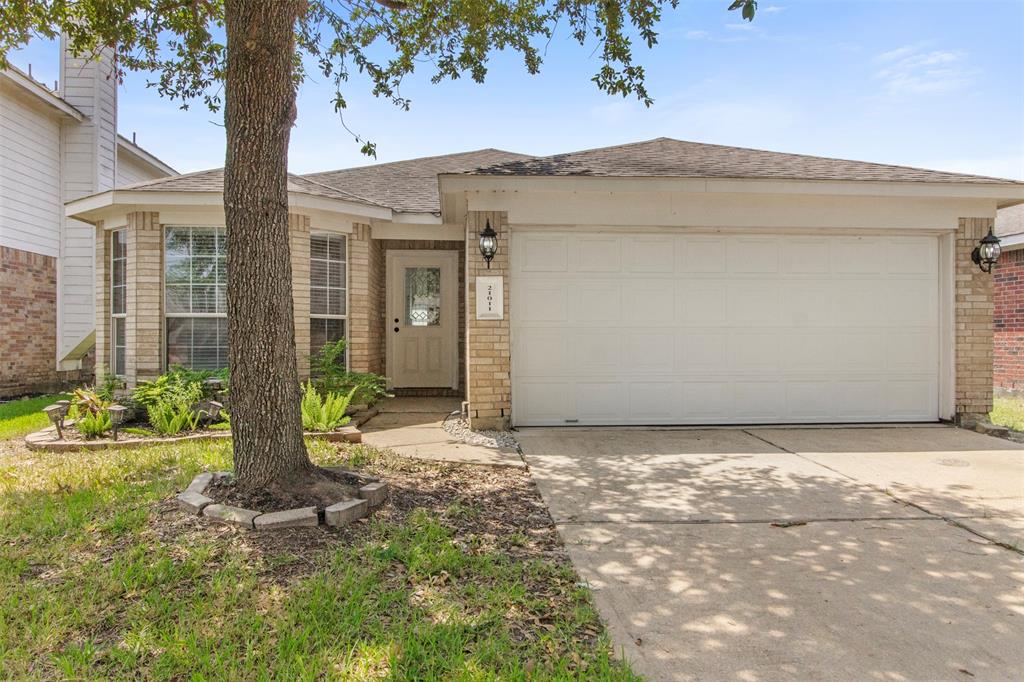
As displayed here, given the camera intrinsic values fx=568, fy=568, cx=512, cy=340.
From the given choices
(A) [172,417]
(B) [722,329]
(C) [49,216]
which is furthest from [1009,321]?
(C) [49,216]

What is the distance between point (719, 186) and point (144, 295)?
7178 mm

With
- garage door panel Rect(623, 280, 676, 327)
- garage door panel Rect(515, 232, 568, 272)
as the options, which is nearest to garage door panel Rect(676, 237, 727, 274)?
garage door panel Rect(623, 280, 676, 327)

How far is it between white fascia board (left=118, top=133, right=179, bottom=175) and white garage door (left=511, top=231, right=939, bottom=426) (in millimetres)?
10152

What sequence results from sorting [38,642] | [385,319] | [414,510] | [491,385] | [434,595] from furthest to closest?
[385,319]
[491,385]
[414,510]
[434,595]
[38,642]

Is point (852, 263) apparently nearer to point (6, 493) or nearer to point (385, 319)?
point (385, 319)

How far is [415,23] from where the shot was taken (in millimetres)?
6676

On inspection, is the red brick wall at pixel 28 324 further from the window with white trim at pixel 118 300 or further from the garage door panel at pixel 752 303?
the garage door panel at pixel 752 303

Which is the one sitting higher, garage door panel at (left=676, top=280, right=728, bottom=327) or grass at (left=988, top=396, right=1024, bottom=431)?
garage door panel at (left=676, top=280, right=728, bottom=327)

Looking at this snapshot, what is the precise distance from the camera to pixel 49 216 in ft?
33.8

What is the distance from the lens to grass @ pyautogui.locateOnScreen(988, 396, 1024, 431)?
6.98 meters

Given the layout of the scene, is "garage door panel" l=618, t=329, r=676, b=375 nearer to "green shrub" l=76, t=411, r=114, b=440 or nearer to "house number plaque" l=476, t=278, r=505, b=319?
"house number plaque" l=476, t=278, r=505, b=319

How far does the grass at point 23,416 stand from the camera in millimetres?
6688

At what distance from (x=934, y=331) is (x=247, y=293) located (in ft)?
25.2

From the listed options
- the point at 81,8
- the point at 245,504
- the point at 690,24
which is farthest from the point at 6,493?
the point at 690,24
